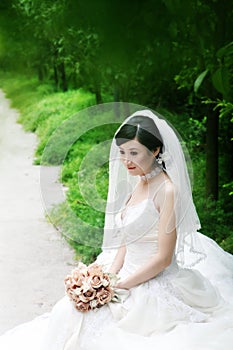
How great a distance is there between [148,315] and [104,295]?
186 mm

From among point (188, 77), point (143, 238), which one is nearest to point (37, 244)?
point (188, 77)

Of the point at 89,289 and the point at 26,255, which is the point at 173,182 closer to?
the point at 89,289

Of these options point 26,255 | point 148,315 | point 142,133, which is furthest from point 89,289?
point 26,255

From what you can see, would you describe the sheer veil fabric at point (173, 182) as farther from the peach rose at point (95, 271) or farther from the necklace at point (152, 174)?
the peach rose at point (95, 271)

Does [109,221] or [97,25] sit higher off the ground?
[97,25]

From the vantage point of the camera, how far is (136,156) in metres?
2.36

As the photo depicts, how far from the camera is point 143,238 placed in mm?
2410

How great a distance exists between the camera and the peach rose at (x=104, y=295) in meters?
2.30

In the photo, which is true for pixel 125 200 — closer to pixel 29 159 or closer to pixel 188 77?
pixel 188 77

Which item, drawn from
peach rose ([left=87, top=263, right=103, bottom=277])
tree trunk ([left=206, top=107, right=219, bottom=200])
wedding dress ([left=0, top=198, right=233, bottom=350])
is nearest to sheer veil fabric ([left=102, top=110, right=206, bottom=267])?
wedding dress ([left=0, top=198, right=233, bottom=350])

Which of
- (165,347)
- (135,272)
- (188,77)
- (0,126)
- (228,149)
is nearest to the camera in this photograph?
(0,126)

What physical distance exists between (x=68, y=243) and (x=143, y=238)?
2485mm

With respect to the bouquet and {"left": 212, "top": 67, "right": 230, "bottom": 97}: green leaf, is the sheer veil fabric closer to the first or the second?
the bouquet

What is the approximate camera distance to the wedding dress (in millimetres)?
2254
